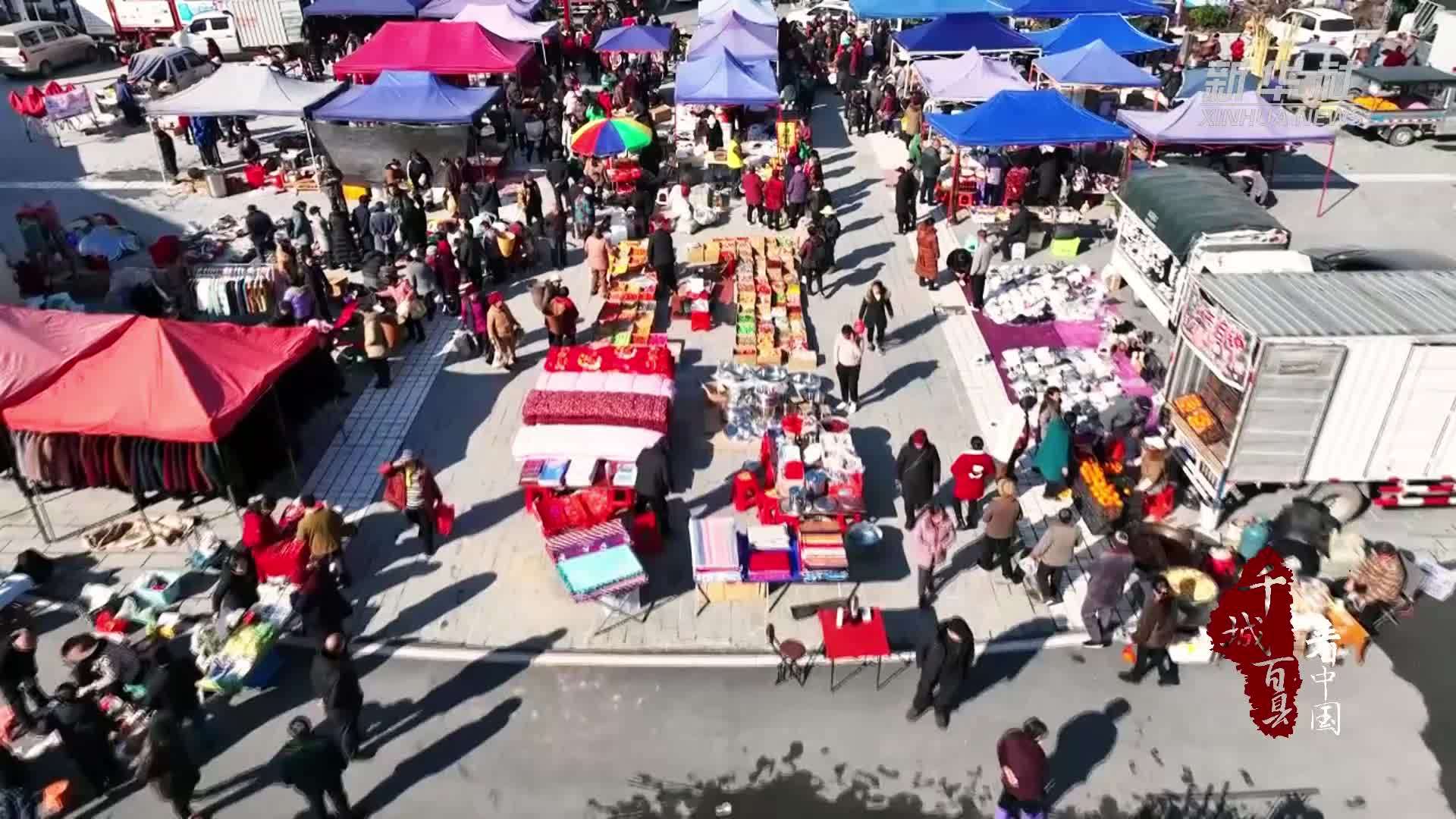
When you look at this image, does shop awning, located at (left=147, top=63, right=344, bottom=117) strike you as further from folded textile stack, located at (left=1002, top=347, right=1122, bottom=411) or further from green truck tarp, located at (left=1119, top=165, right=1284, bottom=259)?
green truck tarp, located at (left=1119, top=165, right=1284, bottom=259)

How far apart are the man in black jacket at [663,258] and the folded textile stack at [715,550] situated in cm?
698

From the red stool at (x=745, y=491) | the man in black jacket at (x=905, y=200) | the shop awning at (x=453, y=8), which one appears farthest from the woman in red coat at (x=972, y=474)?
the shop awning at (x=453, y=8)

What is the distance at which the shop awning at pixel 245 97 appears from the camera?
21.6m

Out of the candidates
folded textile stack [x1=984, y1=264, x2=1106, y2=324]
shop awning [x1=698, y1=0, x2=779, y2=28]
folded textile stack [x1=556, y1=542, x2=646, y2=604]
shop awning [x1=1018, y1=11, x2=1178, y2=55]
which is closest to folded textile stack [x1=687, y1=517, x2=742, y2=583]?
folded textile stack [x1=556, y1=542, x2=646, y2=604]

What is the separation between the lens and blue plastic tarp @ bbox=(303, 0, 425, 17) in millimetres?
32531

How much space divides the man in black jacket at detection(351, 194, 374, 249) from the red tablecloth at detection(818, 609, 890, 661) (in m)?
12.9

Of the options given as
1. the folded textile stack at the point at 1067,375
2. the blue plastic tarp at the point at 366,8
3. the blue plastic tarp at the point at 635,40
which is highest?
the blue plastic tarp at the point at 366,8

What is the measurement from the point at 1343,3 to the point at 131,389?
41.0 metres

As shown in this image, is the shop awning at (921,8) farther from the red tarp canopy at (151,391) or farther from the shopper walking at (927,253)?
the red tarp canopy at (151,391)

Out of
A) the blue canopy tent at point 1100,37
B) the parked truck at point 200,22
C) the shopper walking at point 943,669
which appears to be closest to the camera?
the shopper walking at point 943,669

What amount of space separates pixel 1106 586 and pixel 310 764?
7.36 metres

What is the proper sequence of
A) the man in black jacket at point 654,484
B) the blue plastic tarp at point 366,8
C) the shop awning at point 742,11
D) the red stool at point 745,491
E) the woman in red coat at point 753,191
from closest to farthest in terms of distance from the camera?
the man in black jacket at point 654,484 < the red stool at point 745,491 < the woman in red coat at point 753,191 < the shop awning at point 742,11 < the blue plastic tarp at point 366,8

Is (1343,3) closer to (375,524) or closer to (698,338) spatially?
(698,338)

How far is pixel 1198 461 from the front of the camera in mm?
12242
